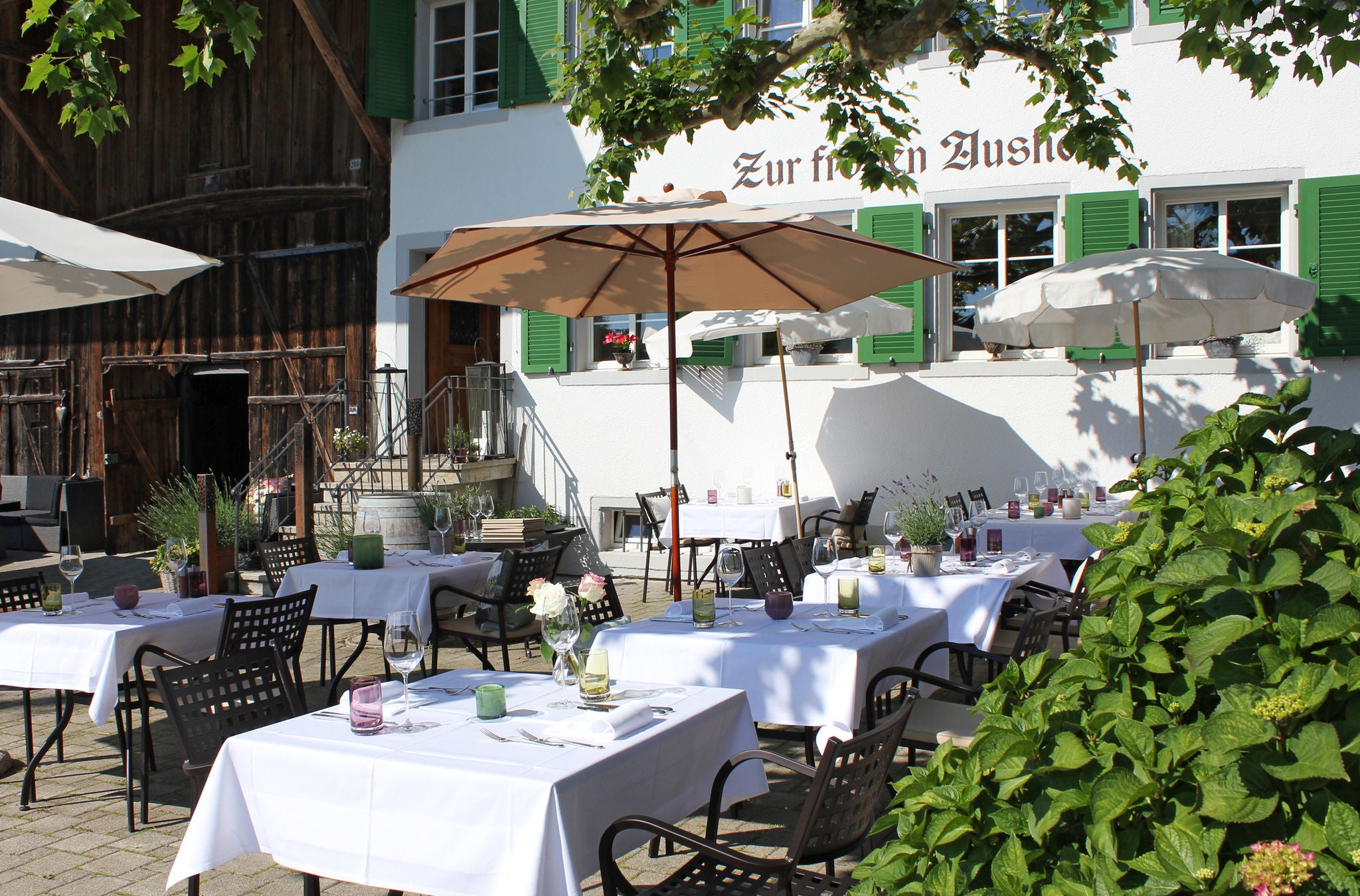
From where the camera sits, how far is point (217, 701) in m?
3.53

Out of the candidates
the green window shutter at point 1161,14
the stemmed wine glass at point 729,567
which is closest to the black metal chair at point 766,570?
the stemmed wine glass at point 729,567

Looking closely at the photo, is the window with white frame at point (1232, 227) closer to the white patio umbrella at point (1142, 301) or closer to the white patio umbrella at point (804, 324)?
the white patio umbrella at point (1142, 301)

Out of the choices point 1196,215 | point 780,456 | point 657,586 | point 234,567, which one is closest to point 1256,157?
point 1196,215

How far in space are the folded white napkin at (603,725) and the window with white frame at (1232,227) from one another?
7.62 metres

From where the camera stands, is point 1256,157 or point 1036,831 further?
point 1256,157

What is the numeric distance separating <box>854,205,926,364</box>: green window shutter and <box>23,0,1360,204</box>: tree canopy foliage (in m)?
2.06

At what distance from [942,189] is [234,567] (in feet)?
21.9

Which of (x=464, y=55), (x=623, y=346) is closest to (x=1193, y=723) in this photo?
(x=623, y=346)

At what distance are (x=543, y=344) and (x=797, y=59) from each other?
5.57 m

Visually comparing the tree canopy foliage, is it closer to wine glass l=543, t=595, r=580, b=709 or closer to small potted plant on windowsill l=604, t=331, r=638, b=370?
wine glass l=543, t=595, r=580, b=709

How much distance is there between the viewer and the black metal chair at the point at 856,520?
984 cm

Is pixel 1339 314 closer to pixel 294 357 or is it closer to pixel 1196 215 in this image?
pixel 1196 215

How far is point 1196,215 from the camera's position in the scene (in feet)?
31.7

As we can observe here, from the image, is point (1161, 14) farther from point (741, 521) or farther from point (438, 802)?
point (438, 802)
